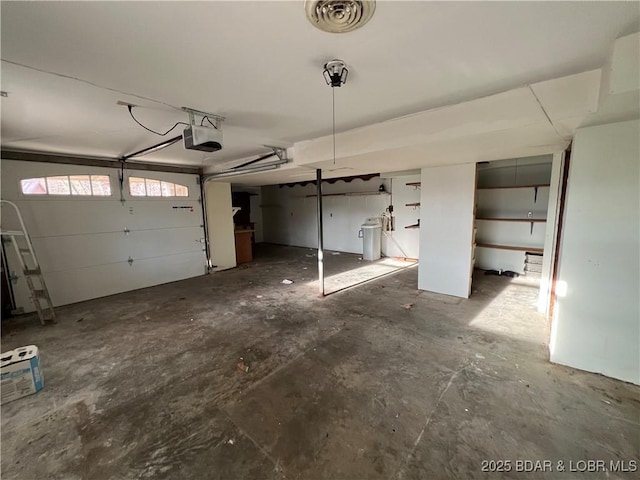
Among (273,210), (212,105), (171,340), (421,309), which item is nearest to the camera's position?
(212,105)

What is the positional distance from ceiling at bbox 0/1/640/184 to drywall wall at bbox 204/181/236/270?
337cm

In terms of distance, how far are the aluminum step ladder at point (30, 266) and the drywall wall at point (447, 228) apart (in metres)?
5.42

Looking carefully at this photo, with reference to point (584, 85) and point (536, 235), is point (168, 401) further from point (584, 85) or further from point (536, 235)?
point (536, 235)

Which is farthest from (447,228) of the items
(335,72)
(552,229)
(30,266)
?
(30,266)

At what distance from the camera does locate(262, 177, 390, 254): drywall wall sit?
23.9 feet

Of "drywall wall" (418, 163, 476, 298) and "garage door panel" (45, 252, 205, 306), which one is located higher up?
"drywall wall" (418, 163, 476, 298)

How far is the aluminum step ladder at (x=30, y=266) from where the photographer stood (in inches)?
131

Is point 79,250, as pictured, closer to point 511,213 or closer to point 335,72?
point 335,72

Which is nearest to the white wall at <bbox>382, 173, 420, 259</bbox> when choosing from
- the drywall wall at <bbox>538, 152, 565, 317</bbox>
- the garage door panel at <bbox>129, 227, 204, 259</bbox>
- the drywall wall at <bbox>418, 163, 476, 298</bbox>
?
the drywall wall at <bbox>418, 163, 476, 298</bbox>

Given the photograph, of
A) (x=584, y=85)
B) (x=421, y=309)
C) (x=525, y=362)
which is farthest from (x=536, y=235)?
(x=584, y=85)

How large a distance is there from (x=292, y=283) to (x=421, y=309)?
93.2 inches

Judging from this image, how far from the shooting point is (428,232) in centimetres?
415

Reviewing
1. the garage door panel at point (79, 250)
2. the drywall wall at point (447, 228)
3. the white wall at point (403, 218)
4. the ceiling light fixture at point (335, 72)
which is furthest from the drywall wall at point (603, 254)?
the garage door panel at point (79, 250)

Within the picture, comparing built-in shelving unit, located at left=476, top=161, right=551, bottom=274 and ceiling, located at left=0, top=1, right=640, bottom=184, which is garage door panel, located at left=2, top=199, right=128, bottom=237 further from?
built-in shelving unit, located at left=476, top=161, right=551, bottom=274
